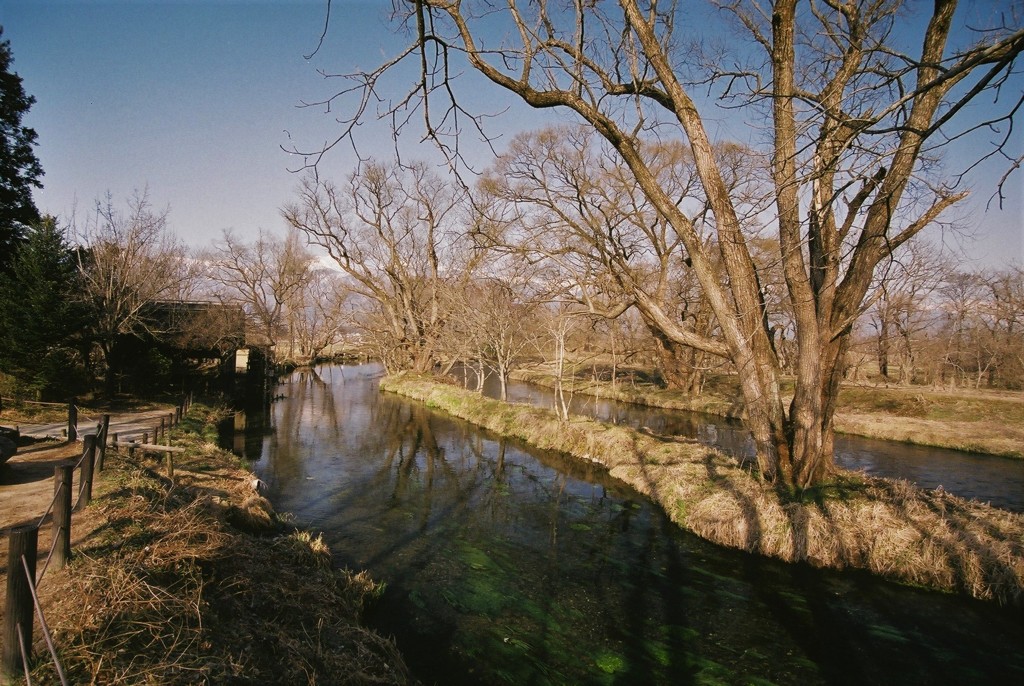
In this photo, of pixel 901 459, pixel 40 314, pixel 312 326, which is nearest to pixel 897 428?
pixel 901 459

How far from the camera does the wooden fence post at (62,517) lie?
4801 mm

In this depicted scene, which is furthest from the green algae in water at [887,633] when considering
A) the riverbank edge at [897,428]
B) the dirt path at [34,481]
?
the riverbank edge at [897,428]

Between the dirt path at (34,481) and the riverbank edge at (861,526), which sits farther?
the riverbank edge at (861,526)

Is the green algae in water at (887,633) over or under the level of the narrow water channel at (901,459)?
under

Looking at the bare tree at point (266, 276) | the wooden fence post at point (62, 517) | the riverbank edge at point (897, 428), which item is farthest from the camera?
the bare tree at point (266, 276)

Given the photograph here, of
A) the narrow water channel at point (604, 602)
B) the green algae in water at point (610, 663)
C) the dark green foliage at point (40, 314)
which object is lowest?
the green algae in water at point (610, 663)

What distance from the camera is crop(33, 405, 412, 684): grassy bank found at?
150 inches

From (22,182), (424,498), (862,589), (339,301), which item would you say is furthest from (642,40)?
(339,301)

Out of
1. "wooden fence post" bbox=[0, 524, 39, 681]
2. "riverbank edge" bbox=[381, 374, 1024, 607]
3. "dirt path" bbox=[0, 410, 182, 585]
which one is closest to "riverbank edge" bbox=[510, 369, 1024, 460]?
"riverbank edge" bbox=[381, 374, 1024, 607]

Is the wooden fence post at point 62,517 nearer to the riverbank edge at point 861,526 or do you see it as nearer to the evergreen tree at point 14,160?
the riverbank edge at point 861,526

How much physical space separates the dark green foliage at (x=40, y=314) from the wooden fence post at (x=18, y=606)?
54.8 ft

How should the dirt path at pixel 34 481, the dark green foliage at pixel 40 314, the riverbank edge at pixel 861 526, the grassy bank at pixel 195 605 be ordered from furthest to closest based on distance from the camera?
the dark green foliage at pixel 40 314
the riverbank edge at pixel 861 526
the dirt path at pixel 34 481
the grassy bank at pixel 195 605

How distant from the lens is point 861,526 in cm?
827

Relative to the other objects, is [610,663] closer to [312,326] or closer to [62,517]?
[62,517]
